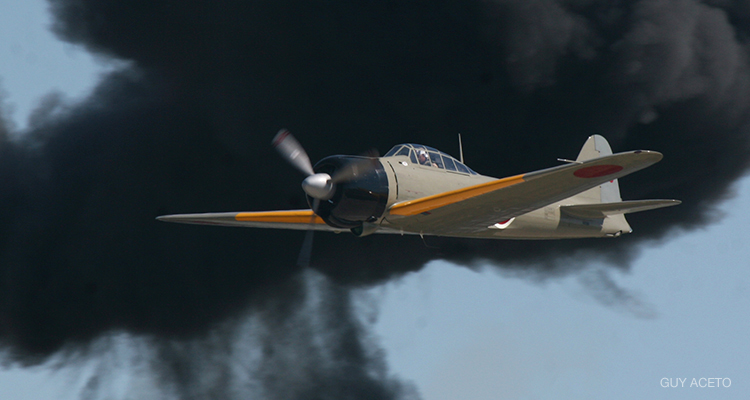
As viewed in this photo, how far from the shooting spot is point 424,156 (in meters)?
17.2

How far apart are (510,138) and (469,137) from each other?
1.64 m

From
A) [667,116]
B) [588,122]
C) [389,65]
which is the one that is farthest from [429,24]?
[667,116]

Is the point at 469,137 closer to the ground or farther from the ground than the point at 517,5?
closer to the ground

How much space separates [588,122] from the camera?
86.4ft

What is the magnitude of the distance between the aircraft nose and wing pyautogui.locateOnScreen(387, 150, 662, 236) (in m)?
1.72

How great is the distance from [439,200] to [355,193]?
6.52 ft

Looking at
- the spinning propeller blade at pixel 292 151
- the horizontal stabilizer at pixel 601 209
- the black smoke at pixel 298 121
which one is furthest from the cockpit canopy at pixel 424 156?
the black smoke at pixel 298 121

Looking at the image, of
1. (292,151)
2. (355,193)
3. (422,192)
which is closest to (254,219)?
(292,151)

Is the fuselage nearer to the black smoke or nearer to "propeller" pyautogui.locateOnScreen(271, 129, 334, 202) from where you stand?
"propeller" pyautogui.locateOnScreen(271, 129, 334, 202)

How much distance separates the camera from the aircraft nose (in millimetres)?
14984

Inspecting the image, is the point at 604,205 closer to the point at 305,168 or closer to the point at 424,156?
the point at 424,156

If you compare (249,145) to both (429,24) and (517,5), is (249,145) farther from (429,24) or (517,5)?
(517,5)

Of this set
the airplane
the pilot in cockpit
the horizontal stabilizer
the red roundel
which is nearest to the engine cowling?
the airplane

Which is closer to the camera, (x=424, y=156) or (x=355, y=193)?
(x=355, y=193)
